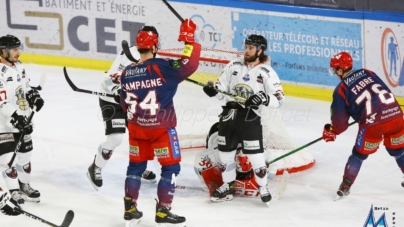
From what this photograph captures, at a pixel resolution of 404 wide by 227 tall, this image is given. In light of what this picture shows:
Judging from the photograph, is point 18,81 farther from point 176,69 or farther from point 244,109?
point 244,109

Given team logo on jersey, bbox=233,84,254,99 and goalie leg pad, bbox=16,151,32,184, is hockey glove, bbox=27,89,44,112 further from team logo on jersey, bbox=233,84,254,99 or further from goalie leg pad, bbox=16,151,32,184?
team logo on jersey, bbox=233,84,254,99

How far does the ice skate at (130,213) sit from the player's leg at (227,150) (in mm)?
742

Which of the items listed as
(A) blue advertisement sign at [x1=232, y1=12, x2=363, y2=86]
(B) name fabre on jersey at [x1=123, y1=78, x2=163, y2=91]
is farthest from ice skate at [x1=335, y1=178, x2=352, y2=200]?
(A) blue advertisement sign at [x1=232, y1=12, x2=363, y2=86]

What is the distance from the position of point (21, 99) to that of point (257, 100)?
165 cm

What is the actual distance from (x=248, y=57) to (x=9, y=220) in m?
2.04

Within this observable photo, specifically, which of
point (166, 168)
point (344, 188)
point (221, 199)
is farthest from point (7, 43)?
point (344, 188)

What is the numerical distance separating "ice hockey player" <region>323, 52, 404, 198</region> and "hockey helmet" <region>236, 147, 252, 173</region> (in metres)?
0.63

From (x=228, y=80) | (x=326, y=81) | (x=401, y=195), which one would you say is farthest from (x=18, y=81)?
(x=326, y=81)

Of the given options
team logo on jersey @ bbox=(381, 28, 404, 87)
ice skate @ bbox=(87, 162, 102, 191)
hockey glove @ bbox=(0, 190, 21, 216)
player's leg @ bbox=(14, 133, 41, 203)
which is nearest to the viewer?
hockey glove @ bbox=(0, 190, 21, 216)

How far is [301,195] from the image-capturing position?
20.7ft

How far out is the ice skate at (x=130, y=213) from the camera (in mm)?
5574

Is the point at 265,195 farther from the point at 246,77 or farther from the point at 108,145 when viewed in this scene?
the point at 108,145

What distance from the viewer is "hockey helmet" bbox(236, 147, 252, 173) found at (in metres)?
6.31

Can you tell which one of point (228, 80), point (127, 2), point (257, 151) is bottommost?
point (257, 151)
